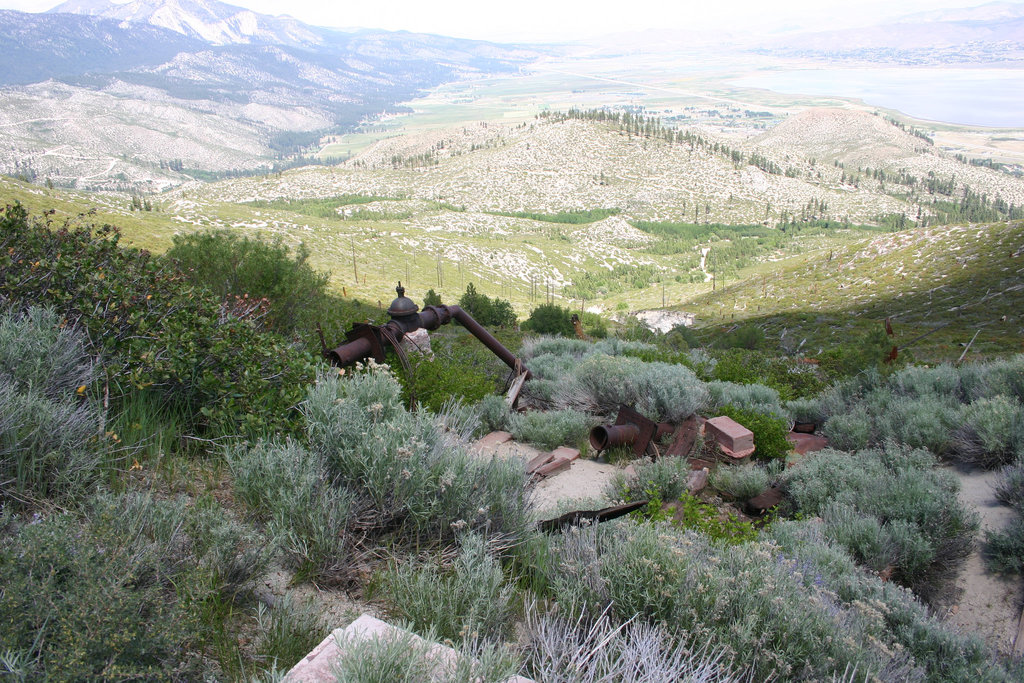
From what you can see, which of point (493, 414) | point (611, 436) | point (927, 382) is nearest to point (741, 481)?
point (611, 436)

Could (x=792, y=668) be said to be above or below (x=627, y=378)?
above

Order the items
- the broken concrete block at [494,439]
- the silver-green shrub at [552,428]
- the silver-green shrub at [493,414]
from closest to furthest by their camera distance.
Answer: the broken concrete block at [494,439] < the silver-green shrub at [552,428] < the silver-green shrub at [493,414]

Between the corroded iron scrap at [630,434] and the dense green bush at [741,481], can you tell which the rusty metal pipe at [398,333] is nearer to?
the corroded iron scrap at [630,434]

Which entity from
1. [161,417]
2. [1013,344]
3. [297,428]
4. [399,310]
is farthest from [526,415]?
[1013,344]

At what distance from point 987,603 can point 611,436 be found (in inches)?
118

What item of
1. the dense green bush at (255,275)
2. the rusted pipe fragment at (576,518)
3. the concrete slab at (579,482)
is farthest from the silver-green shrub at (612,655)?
the dense green bush at (255,275)

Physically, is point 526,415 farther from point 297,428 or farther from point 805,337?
point 805,337

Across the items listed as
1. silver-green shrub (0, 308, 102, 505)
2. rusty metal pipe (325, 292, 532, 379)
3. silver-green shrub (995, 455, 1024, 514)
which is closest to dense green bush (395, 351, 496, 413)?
rusty metal pipe (325, 292, 532, 379)

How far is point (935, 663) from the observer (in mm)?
2740

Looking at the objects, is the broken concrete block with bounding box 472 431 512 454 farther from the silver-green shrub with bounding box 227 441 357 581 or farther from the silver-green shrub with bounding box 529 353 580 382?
the silver-green shrub with bounding box 227 441 357 581

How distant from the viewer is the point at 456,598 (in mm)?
2229

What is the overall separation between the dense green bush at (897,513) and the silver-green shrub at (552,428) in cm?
219

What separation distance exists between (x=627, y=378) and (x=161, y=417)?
4814 mm

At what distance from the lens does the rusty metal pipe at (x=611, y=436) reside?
18.6 ft
